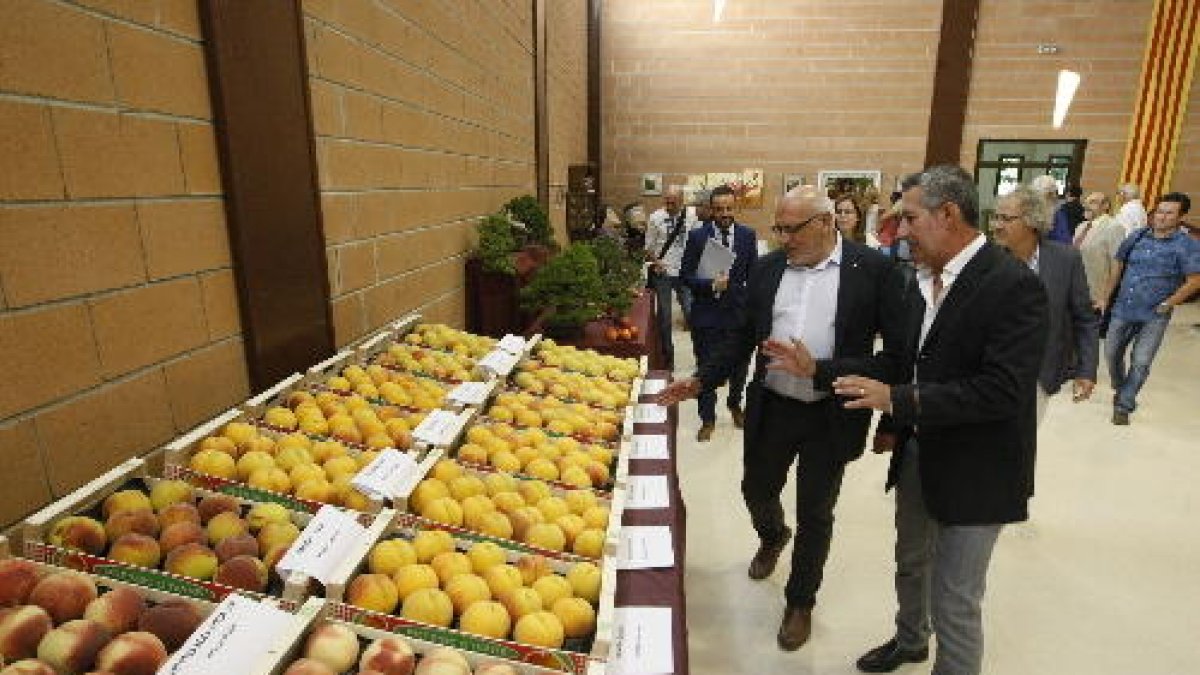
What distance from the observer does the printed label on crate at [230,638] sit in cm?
102

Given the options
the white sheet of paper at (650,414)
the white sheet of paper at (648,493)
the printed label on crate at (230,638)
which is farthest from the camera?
the white sheet of paper at (650,414)

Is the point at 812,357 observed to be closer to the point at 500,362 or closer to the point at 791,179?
the point at 500,362

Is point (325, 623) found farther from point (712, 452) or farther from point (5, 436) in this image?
point (712, 452)

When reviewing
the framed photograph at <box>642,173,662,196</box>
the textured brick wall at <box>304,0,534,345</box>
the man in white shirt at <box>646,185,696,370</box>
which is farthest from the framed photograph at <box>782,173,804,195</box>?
the textured brick wall at <box>304,0,534,345</box>

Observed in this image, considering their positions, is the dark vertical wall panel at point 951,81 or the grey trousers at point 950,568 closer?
the grey trousers at point 950,568

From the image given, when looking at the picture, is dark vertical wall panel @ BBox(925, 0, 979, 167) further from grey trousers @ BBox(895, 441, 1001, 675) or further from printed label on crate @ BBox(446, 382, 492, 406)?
printed label on crate @ BBox(446, 382, 492, 406)

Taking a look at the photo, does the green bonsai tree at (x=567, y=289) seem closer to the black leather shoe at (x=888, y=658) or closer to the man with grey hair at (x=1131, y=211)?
the black leather shoe at (x=888, y=658)

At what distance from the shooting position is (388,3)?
293cm

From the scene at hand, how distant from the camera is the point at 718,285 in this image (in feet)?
16.4

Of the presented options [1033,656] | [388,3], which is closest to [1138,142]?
[1033,656]

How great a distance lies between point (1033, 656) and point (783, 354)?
162 cm

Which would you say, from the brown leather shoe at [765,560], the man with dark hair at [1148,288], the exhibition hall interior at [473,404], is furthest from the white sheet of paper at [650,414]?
the man with dark hair at [1148,288]

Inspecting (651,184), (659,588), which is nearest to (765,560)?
(659,588)

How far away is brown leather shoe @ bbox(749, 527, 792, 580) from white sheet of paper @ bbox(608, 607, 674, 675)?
1.90 metres
